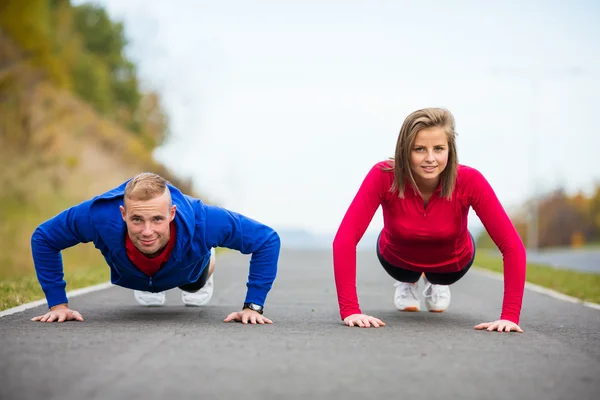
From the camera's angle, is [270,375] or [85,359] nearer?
[270,375]

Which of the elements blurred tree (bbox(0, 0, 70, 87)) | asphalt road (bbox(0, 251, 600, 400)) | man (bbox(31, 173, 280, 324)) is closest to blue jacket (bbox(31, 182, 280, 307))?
man (bbox(31, 173, 280, 324))

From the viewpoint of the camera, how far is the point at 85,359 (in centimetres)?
369

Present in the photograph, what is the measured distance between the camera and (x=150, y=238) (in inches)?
195

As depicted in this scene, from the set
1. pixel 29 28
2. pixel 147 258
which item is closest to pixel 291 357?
pixel 147 258

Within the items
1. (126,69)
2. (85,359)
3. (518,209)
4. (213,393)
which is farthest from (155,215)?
(518,209)

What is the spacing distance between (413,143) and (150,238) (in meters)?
2.00

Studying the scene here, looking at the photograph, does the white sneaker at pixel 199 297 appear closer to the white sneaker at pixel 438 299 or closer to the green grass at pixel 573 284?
the white sneaker at pixel 438 299

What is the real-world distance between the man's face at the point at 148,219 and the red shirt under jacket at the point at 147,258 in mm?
136

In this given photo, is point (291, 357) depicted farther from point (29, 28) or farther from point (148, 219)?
point (29, 28)

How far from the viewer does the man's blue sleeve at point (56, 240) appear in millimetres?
5172

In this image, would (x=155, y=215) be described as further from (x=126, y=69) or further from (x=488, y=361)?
(x=126, y=69)

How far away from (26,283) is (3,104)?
16407mm

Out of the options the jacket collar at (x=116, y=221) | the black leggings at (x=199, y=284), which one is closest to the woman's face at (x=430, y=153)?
the jacket collar at (x=116, y=221)

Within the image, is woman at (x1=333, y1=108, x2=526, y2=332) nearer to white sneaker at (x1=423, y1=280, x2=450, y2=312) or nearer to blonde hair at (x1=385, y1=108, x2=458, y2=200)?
blonde hair at (x1=385, y1=108, x2=458, y2=200)
